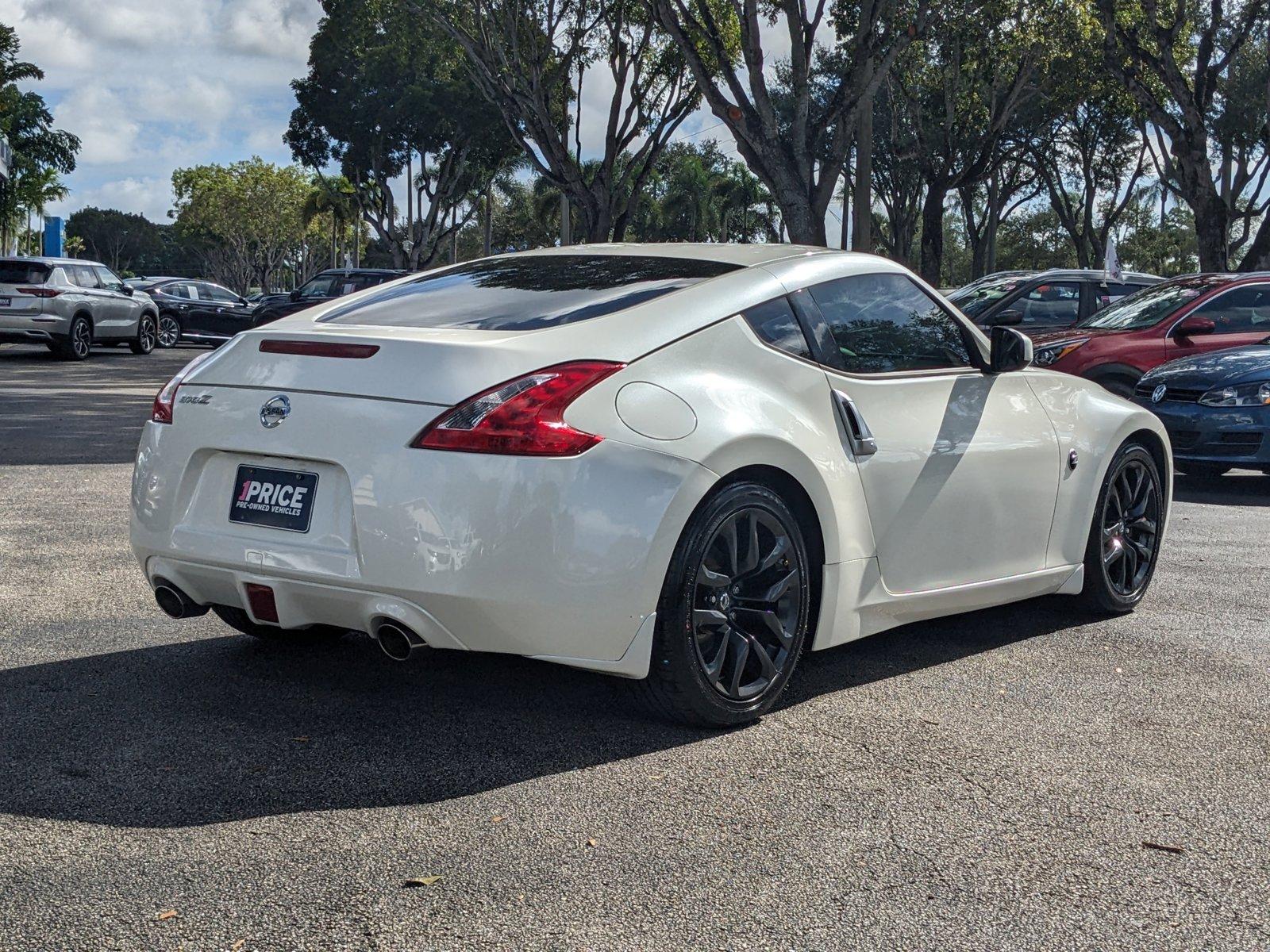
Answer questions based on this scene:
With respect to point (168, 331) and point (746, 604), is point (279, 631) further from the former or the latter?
point (168, 331)

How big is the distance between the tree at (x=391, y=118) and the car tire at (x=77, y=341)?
15776mm

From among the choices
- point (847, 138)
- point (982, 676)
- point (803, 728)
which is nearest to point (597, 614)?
point (803, 728)

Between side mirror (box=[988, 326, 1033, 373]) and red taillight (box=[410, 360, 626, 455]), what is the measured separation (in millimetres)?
2051

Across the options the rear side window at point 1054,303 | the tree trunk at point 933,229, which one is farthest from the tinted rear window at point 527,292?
the tree trunk at point 933,229

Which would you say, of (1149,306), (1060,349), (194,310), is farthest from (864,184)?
(194,310)

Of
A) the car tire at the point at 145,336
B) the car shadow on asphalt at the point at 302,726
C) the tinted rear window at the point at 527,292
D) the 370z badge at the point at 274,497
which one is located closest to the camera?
the car shadow on asphalt at the point at 302,726

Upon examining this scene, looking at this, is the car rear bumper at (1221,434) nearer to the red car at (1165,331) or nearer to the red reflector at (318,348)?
the red car at (1165,331)

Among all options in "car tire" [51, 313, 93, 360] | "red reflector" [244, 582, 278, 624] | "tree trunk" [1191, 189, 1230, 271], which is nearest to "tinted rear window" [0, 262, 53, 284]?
"car tire" [51, 313, 93, 360]

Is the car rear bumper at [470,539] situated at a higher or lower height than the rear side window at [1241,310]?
lower

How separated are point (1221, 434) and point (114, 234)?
5381 inches

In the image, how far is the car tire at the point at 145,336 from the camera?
27.6 m

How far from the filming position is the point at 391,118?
44625 millimetres

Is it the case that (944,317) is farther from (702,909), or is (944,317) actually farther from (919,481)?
(702,909)

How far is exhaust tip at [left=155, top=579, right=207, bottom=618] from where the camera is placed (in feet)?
14.5
